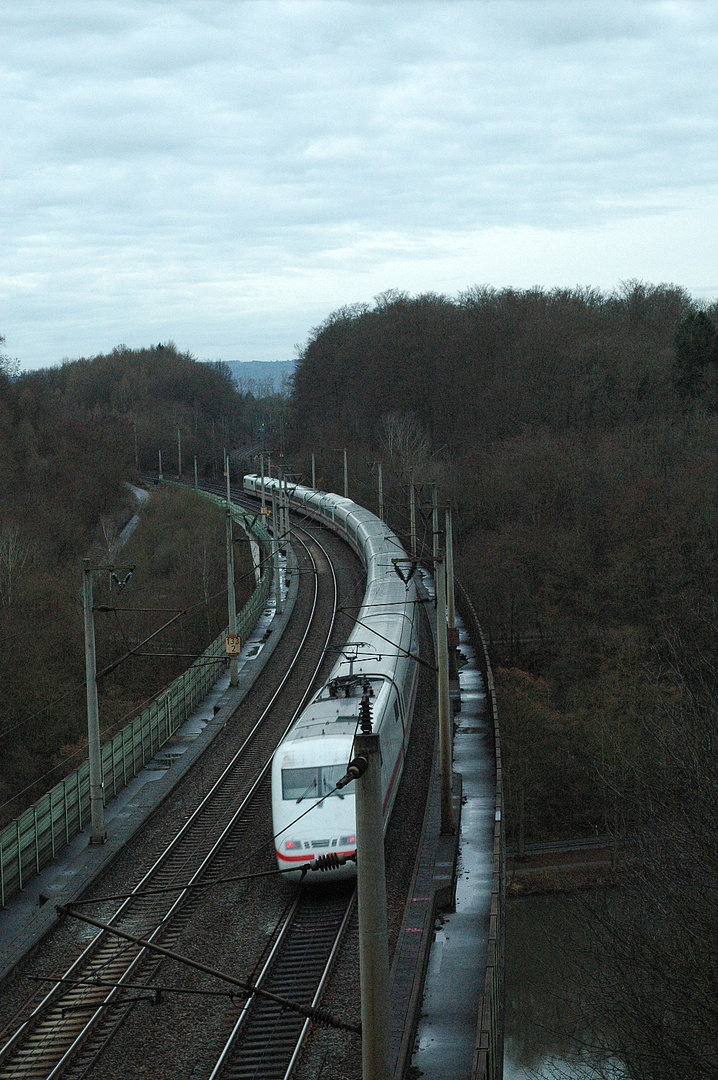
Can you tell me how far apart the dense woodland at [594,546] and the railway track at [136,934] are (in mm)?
5696

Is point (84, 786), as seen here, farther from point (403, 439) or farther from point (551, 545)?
point (403, 439)

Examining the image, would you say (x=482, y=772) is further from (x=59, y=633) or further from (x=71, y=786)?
(x=59, y=633)

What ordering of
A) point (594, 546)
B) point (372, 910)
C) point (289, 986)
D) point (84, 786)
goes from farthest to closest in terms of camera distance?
point (594, 546) < point (84, 786) < point (289, 986) < point (372, 910)

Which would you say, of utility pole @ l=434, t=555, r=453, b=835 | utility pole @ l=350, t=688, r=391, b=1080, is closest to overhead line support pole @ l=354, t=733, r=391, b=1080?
utility pole @ l=350, t=688, r=391, b=1080

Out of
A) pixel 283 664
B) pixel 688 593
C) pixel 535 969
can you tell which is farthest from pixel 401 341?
pixel 535 969

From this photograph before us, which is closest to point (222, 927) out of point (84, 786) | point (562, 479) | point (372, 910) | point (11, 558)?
point (84, 786)

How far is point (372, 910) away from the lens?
8.16 meters

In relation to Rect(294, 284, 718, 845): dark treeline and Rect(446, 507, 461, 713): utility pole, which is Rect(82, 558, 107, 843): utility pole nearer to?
Rect(294, 284, 718, 845): dark treeline

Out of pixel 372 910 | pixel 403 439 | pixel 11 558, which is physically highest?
pixel 403 439

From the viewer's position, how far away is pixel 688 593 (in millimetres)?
42344

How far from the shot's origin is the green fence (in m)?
16.1

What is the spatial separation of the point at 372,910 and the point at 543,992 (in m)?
18.6

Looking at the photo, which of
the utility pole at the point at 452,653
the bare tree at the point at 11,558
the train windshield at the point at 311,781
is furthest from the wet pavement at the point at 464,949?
the bare tree at the point at 11,558

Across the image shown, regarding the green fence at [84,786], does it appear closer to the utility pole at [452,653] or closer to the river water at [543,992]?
the utility pole at [452,653]
